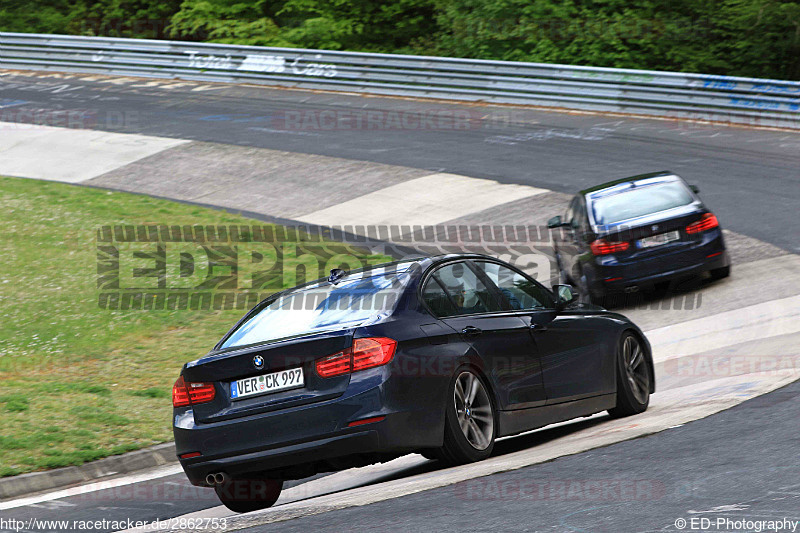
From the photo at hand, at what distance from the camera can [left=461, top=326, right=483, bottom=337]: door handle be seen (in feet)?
23.7

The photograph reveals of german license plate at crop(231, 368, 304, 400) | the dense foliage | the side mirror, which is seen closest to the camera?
german license plate at crop(231, 368, 304, 400)

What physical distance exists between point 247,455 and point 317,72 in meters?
23.6

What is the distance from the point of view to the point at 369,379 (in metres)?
6.55

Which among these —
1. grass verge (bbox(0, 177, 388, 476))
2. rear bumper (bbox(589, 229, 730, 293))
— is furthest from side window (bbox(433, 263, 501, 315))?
rear bumper (bbox(589, 229, 730, 293))

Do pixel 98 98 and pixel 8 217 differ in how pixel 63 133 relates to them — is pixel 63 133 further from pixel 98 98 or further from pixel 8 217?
pixel 8 217

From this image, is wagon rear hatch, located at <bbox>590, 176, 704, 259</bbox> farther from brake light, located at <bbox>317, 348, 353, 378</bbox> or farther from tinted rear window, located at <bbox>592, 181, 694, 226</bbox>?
brake light, located at <bbox>317, 348, 353, 378</bbox>

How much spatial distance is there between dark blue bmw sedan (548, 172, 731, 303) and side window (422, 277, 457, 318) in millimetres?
6938

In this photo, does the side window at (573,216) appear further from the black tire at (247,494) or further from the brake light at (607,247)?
the black tire at (247,494)

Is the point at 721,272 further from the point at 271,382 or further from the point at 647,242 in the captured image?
the point at 271,382

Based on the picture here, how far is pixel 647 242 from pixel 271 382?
27.2ft

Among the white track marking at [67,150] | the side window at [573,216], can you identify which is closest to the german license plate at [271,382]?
the side window at [573,216]

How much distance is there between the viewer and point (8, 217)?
18.9 m

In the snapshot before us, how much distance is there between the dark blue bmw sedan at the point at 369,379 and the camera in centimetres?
656

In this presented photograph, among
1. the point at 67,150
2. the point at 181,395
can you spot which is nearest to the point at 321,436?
the point at 181,395
